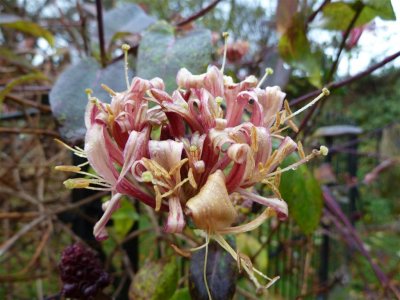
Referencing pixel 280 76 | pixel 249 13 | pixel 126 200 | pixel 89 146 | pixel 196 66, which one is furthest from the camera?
pixel 249 13

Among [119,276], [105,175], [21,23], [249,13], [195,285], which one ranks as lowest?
[119,276]

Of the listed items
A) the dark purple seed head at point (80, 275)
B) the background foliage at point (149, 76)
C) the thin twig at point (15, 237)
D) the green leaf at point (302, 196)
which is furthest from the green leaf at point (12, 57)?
the green leaf at point (302, 196)

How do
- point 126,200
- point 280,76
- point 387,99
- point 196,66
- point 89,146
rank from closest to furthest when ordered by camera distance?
point 89,146, point 196,66, point 280,76, point 126,200, point 387,99

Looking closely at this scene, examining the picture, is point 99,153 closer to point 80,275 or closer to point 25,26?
point 80,275

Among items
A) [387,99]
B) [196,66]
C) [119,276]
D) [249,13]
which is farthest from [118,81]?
[387,99]

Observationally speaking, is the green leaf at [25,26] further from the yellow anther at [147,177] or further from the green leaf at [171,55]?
the yellow anther at [147,177]

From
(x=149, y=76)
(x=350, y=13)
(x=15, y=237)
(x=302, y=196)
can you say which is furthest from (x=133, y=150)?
(x=15, y=237)

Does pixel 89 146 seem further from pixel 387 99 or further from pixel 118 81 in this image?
pixel 387 99
